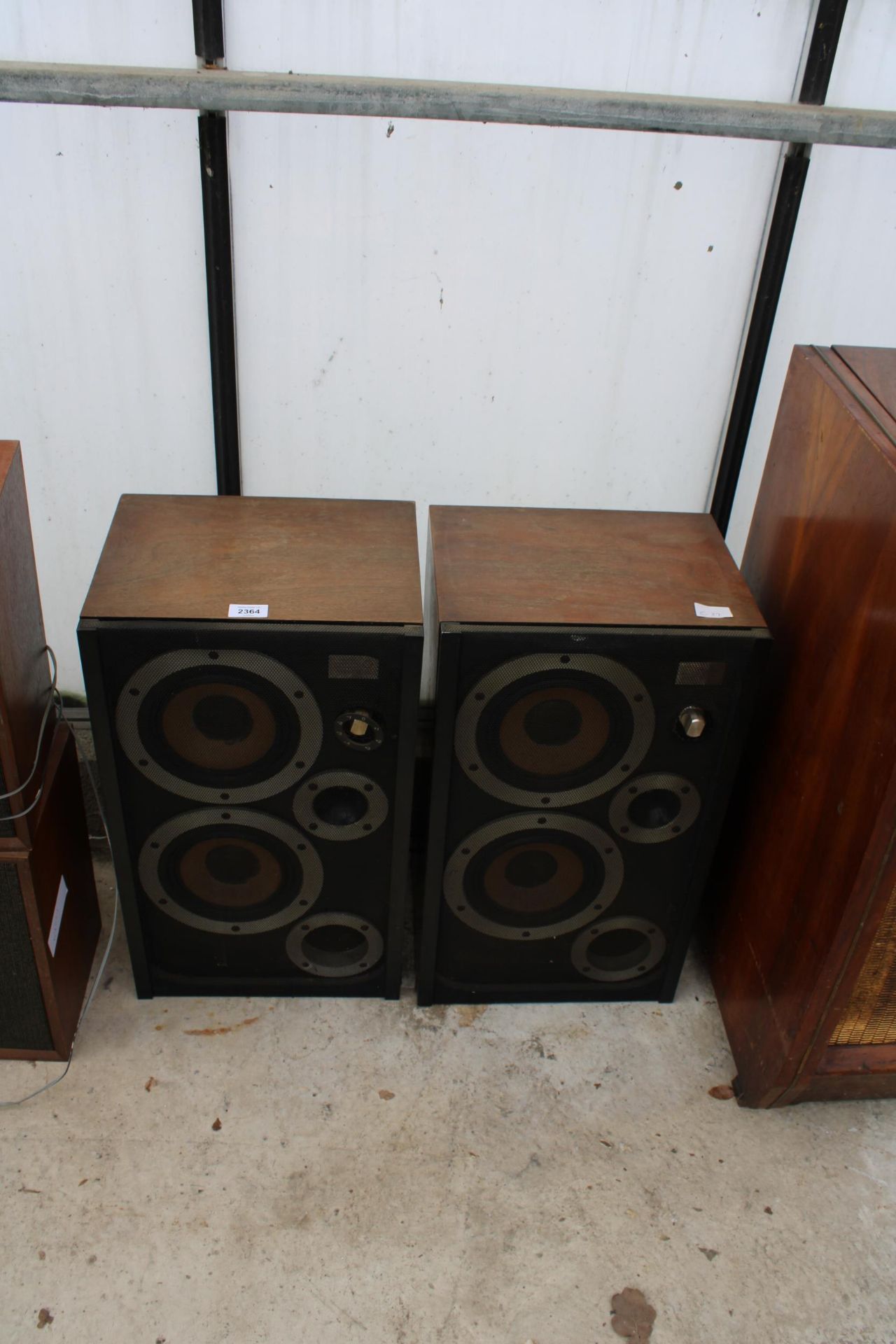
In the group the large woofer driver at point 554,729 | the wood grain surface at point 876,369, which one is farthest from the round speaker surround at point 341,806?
the wood grain surface at point 876,369

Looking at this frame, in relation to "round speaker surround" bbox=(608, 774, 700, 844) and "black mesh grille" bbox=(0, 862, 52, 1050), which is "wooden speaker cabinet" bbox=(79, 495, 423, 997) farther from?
"round speaker surround" bbox=(608, 774, 700, 844)

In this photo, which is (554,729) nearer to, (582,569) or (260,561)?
(582,569)

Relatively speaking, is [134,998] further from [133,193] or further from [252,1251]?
[133,193]

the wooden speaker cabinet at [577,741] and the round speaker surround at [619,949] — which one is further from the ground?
the wooden speaker cabinet at [577,741]

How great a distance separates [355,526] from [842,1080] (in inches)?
41.6

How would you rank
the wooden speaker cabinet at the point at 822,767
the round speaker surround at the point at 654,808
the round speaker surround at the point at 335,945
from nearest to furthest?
1. the wooden speaker cabinet at the point at 822,767
2. the round speaker surround at the point at 654,808
3. the round speaker surround at the point at 335,945

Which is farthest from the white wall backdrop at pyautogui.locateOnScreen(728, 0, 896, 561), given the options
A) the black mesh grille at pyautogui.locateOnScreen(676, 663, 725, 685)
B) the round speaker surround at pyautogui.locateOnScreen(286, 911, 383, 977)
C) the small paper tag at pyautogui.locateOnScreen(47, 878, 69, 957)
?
the small paper tag at pyautogui.locateOnScreen(47, 878, 69, 957)

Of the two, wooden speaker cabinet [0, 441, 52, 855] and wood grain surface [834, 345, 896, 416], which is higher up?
wood grain surface [834, 345, 896, 416]

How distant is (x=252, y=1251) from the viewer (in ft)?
4.76

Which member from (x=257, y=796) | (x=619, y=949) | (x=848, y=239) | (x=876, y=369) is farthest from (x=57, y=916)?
(x=848, y=239)

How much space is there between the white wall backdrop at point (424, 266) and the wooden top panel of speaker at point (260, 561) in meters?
0.26

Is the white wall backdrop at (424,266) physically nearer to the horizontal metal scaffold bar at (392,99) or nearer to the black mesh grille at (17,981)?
the horizontal metal scaffold bar at (392,99)

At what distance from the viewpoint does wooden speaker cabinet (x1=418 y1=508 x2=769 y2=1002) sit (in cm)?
142

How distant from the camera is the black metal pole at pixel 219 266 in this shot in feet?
5.03
